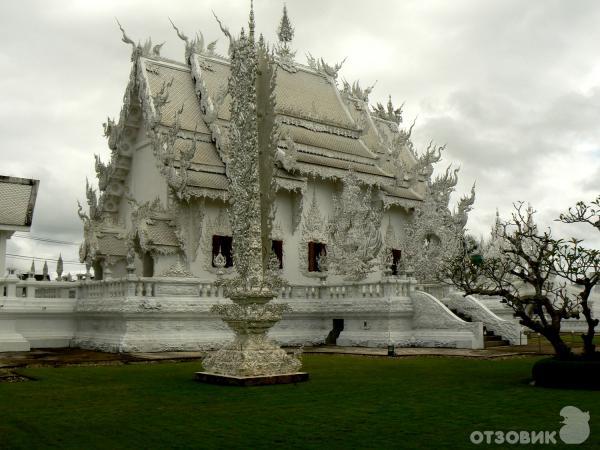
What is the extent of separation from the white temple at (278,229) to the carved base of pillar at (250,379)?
618cm

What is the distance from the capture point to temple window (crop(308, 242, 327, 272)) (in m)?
20.9

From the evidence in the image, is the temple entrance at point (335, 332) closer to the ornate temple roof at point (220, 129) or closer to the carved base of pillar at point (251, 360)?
the ornate temple roof at point (220, 129)

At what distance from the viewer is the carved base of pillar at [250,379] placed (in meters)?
8.51

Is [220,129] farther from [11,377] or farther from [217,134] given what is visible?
[11,377]

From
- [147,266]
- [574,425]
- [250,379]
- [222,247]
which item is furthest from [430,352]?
[574,425]

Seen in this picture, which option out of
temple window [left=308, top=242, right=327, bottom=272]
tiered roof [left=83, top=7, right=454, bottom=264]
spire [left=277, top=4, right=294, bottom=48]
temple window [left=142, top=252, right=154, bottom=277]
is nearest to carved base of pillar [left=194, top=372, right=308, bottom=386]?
tiered roof [left=83, top=7, right=454, bottom=264]

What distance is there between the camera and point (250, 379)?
8.50m

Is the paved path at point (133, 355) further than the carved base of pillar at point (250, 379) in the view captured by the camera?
Yes

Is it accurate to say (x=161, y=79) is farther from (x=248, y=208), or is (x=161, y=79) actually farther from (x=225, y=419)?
(x=225, y=419)

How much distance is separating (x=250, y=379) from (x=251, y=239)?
1.99 metres

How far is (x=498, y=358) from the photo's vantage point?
12906 millimetres

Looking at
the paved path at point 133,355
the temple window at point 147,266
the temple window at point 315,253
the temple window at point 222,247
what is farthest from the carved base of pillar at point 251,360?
the temple window at point 315,253

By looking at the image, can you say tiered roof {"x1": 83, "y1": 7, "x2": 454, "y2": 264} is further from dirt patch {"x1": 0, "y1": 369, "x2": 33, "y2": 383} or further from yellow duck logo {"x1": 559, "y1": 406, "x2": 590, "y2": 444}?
yellow duck logo {"x1": 559, "y1": 406, "x2": 590, "y2": 444}

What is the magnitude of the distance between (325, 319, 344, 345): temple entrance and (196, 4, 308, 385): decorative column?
805 centimetres
